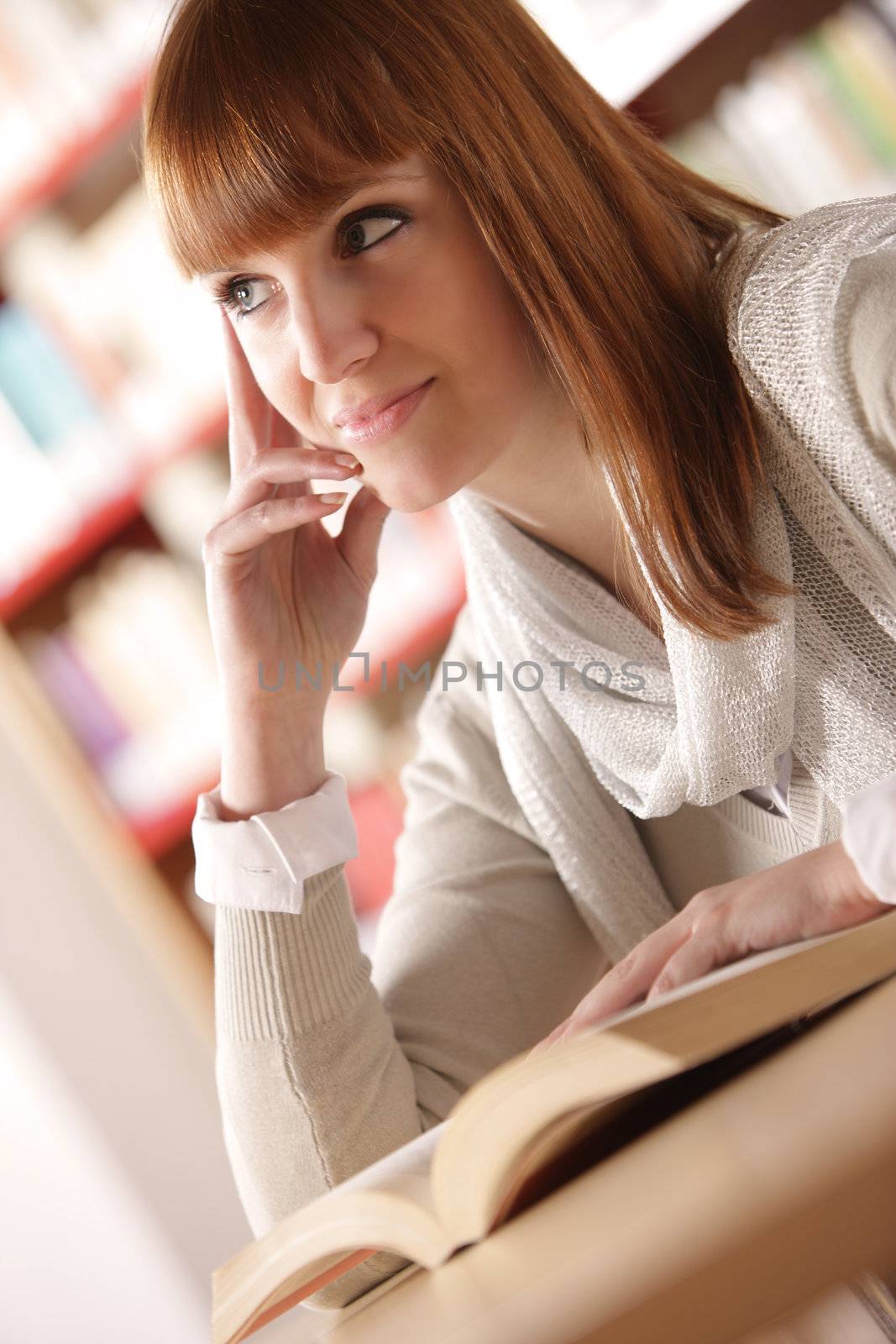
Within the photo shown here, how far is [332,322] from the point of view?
867mm

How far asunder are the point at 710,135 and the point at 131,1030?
1.72 m

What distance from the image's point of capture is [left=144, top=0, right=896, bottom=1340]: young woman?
787mm

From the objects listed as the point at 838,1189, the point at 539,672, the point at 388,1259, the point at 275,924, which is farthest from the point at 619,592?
the point at 838,1189

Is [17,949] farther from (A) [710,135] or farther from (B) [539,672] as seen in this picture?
(A) [710,135]

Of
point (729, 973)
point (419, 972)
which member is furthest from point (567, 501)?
point (729, 973)

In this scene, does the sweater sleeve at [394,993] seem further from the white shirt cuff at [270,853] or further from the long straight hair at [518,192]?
the long straight hair at [518,192]

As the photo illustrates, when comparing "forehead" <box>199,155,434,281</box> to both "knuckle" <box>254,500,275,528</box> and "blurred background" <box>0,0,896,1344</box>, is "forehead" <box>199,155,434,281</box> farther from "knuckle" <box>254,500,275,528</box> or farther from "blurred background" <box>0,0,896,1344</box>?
"blurred background" <box>0,0,896,1344</box>

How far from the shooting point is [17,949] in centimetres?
190

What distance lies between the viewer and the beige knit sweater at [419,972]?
0.92 m

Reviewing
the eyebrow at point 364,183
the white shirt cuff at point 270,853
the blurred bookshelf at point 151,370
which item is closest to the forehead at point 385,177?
the eyebrow at point 364,183

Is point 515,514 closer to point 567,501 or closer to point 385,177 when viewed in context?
point 567,501

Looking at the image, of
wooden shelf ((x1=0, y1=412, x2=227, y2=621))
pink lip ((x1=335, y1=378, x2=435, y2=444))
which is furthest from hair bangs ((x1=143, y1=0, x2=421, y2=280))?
wooden shelf ((x1=0, y1=412, x2=227, y2=621))

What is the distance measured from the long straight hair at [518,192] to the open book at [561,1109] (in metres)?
0.36

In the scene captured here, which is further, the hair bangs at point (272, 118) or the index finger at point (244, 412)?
the index finger at point (244, 412)
